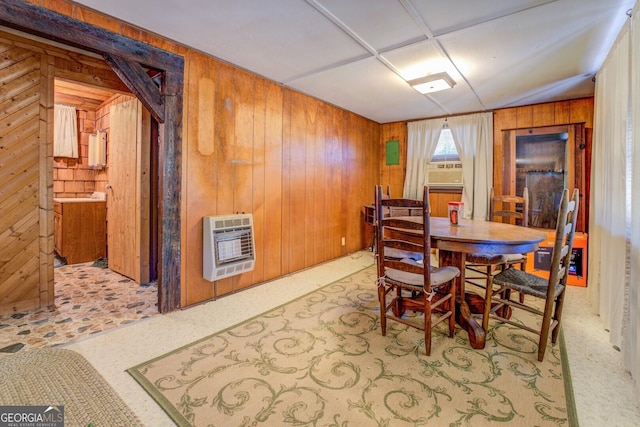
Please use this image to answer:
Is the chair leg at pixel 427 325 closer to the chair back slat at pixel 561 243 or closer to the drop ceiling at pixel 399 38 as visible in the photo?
the chair back slat at pixel 561 243

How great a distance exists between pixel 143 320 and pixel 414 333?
88.2 inches

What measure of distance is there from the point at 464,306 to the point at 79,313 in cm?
328

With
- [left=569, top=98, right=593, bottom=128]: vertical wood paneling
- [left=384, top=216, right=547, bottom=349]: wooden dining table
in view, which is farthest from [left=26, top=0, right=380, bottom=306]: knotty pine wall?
[left=569, top=98, right=593, bottom=128]: vertical wood paneling

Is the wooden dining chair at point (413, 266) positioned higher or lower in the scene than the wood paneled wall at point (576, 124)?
lower

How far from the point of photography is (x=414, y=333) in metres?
2.32

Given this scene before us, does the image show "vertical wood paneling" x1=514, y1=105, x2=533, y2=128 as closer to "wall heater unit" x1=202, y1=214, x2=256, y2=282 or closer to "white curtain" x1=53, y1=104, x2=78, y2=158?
"wall heater unit" x1=202, y1=214, x2=256, y2=282

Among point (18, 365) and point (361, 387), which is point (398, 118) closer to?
point (361, 387)

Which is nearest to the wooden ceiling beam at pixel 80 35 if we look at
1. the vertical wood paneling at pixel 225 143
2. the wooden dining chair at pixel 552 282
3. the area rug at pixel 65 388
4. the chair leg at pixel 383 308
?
the vertical wood paneling at pixel 225 143

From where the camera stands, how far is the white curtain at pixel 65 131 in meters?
4.75

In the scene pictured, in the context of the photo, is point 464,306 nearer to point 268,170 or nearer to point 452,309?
point 452,309

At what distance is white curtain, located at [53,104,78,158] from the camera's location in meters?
4.75

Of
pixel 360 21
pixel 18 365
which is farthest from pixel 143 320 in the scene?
pixel 360 21

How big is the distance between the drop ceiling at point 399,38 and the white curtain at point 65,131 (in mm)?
3716

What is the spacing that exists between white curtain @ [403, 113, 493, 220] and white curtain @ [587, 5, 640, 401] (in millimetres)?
1551
